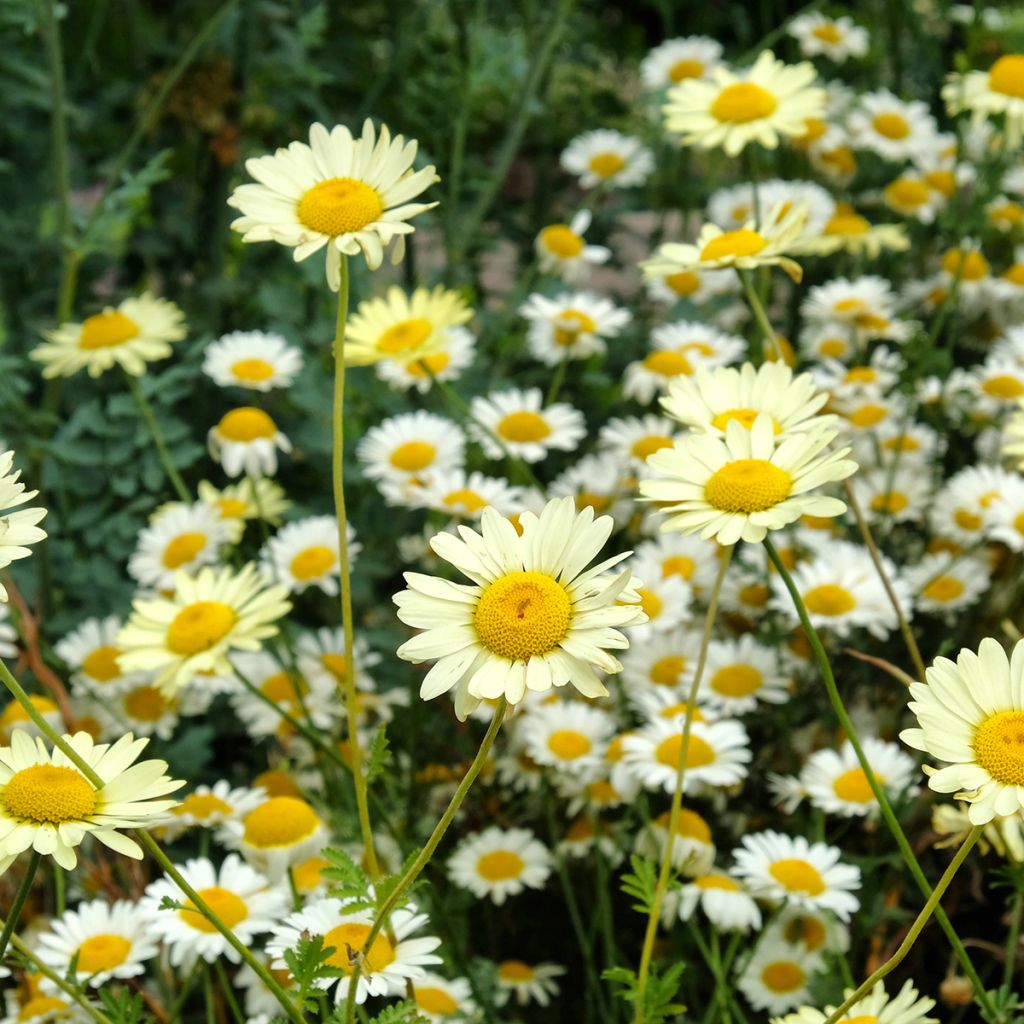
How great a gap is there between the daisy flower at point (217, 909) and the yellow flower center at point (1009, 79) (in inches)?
54.6

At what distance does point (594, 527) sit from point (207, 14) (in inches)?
70.6

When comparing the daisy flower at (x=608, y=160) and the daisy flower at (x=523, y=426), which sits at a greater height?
the daisy flower at (x=608, y=160)

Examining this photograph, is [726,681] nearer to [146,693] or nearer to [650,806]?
[650,806]

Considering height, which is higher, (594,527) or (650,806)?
(594,527)

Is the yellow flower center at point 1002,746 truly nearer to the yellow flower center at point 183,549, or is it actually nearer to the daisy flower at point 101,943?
the daisy flower at point 101,943

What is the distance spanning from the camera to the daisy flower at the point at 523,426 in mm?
1726

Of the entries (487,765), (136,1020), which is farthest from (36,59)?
(136,1020)

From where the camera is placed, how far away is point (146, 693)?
157 centimetres

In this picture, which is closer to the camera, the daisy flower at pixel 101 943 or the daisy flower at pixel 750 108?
the daisy flower at pixel 101 943

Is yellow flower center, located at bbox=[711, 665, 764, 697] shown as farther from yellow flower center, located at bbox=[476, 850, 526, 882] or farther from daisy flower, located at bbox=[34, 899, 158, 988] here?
daisy flower, located at bbox=[34, 899, 158, 988]

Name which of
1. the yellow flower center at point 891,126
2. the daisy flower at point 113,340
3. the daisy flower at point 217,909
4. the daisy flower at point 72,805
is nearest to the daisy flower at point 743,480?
the daisy flower at point 72,805

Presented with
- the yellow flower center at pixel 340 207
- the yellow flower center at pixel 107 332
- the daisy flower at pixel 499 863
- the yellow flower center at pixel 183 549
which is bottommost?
the daisy flower at pixel 499 863

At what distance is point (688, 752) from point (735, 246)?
45 centimetres

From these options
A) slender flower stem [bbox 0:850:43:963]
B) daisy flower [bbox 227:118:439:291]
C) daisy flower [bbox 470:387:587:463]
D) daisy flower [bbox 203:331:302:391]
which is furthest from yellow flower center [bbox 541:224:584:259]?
slender flower stem [bbox 0:850:43:963]
